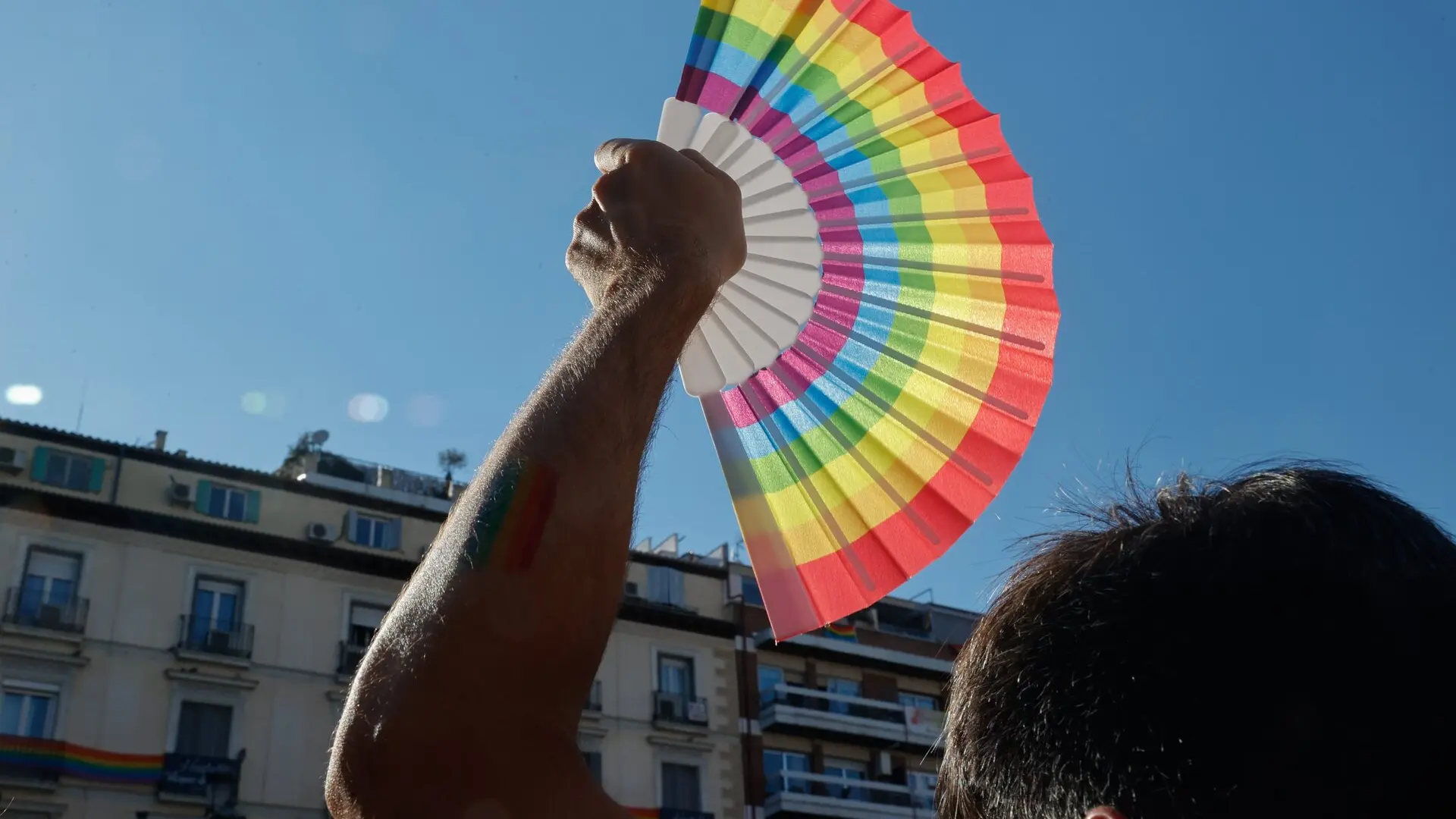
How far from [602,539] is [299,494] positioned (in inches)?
982

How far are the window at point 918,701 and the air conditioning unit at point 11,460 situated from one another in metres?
18.9

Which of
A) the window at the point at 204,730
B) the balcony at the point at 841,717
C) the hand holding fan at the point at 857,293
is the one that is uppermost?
the balcony at the point at 841,717

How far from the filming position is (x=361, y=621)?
2481 centimetres

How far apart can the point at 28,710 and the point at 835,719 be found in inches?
610

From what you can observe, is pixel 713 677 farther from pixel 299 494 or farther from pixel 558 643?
pixel 558 643

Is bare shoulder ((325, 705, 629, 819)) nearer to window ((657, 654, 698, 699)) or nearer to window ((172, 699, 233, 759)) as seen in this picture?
window ((172, 699, 233, 759))

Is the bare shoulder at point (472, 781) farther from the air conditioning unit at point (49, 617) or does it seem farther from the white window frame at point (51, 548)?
the white window frame at point (51, 548)

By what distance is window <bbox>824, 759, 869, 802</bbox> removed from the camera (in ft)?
96.2

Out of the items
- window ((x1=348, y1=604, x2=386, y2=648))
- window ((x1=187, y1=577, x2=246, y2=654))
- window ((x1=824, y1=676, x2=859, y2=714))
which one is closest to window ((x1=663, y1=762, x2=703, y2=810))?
window ((x1=824, y1=676, x2=859, y2=714))

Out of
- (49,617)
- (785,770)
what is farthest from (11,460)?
(785,770)

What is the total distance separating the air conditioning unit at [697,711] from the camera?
27.5 m

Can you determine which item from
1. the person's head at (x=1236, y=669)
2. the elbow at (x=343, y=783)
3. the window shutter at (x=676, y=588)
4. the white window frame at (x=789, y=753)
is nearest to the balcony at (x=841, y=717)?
the white window frame at (x=789, y=753)

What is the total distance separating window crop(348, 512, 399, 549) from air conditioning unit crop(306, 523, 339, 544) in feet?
1.09

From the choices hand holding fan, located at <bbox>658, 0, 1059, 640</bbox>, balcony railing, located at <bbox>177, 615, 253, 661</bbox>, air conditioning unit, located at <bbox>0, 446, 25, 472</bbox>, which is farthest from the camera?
balcony railing, located at <bbox>177, 615, 253, 661</bbox>
